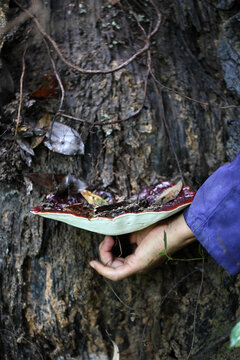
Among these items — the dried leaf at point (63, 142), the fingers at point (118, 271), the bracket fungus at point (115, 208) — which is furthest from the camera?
the dried leaf at point (63, 142)

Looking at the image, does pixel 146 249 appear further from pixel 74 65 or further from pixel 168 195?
pixel 74 65

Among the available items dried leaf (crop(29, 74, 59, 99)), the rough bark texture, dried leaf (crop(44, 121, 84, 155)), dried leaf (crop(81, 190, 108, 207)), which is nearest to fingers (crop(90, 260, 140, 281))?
the rough bark texture

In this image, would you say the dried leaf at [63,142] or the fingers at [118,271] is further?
the dried leaf at [63,142]

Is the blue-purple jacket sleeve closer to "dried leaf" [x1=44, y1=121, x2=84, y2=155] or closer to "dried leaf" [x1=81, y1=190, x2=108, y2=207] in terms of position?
"dried leaf" [x1=81, y1=190, x2=108, y2=207]

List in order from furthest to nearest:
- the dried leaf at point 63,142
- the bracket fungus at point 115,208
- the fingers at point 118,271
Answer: the dried leaf at point 63,142 < the fingers at point 118,271 < the bracket fungus at point 115,208

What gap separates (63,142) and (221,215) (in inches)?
38.6

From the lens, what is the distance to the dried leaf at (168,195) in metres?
1.61

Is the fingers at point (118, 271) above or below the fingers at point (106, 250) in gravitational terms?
below

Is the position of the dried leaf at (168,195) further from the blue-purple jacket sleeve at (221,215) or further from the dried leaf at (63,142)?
the dried leaf at (63,142)

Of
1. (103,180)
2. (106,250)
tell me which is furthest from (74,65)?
(106,250)

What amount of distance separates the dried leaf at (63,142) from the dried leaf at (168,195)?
1.83 feet

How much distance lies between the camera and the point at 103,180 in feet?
6.17

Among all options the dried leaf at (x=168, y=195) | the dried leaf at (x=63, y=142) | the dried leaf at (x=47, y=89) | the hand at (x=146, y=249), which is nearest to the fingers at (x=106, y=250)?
the hand at (x=146, y=249)

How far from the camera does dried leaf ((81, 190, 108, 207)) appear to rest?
1781mm
